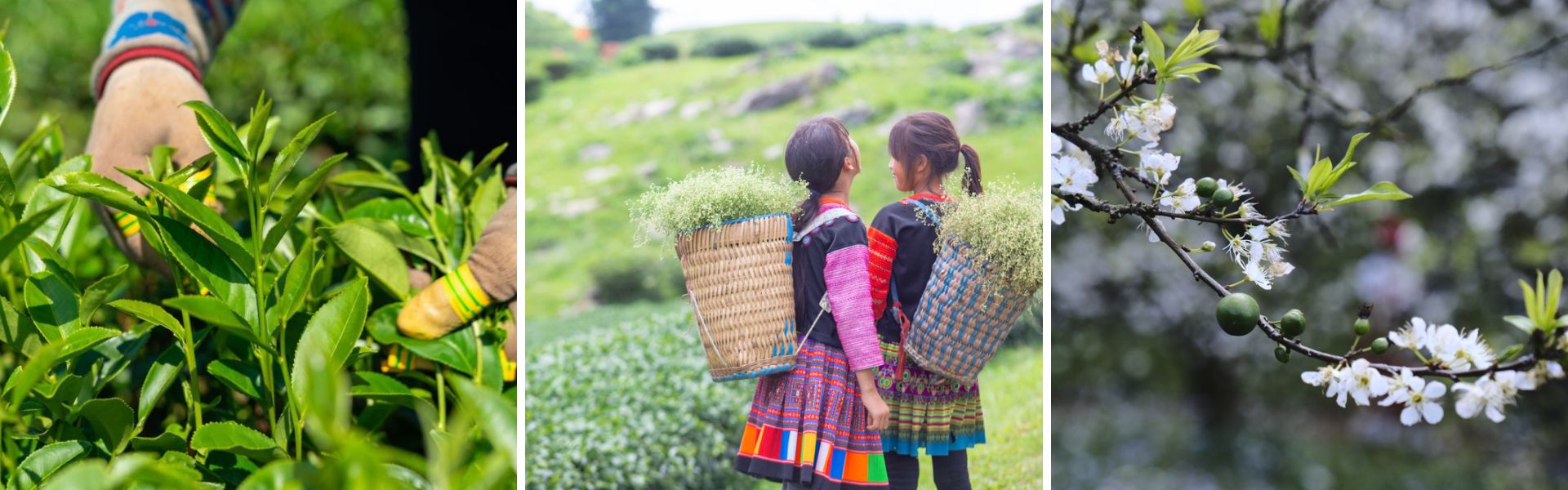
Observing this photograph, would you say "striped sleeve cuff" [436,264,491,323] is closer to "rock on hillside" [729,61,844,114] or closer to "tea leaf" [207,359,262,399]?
"tea leaf" [207,359,262,399]

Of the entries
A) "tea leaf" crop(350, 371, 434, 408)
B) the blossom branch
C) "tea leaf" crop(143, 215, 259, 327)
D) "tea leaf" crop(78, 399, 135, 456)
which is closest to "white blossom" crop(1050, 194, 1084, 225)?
the blossom branch

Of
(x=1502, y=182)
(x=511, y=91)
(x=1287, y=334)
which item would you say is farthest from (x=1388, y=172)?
(x=511, y=91)

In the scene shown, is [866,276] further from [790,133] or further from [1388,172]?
[1388,172]

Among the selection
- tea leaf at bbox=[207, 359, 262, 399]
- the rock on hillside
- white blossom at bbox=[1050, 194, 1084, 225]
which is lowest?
white blossom at bbox=[1050, 194, 1084, 225]

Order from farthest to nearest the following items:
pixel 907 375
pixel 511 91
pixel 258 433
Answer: pixel 511 91 < pixel 907 375 < pixel 258 433

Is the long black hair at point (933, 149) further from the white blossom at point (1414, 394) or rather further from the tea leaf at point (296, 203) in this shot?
the tea leaf at point (296, 203)

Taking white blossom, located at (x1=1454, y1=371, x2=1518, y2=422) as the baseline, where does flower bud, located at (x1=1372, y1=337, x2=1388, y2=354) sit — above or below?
above

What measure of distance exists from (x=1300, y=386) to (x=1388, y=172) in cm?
78

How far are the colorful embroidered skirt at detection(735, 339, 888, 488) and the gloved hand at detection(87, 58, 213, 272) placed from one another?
680 millimetres

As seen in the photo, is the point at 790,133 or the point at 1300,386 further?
the point at 1300,386

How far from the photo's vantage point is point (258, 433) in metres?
0.71

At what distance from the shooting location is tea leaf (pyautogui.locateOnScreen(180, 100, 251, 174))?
71cm

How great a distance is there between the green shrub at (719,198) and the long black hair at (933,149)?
0.39 feet

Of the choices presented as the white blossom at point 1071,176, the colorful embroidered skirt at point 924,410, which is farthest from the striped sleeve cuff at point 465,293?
the white blossom at point 1071,176
